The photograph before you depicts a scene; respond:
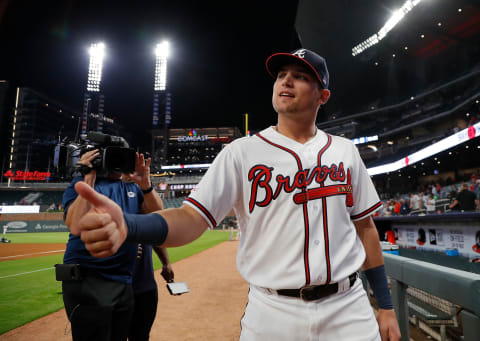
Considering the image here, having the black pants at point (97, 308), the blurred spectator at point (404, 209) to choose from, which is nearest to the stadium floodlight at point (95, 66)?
the blurred spectator at point (404, 209)

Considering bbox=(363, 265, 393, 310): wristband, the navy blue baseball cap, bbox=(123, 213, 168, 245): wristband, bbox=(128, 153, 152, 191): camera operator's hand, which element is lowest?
bbox=(363, 265, 393, 310): wristband

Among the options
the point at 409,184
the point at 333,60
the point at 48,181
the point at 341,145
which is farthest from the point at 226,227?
the point at 48,181

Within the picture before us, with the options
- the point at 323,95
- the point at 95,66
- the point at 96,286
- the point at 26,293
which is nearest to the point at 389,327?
the point at 323,95

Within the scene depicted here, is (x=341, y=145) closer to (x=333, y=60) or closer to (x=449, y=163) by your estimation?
(x=449, y=163)

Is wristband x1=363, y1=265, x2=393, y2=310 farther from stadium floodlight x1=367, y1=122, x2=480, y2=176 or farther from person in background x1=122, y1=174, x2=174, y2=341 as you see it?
stadium floodlight x1=367, y1=122, x2=480, y2=176

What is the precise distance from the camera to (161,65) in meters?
54.0

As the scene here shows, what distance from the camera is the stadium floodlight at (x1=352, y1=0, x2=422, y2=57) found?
91.3 ft

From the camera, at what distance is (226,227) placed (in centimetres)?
3547

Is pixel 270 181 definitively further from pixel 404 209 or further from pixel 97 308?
pixel 404 209

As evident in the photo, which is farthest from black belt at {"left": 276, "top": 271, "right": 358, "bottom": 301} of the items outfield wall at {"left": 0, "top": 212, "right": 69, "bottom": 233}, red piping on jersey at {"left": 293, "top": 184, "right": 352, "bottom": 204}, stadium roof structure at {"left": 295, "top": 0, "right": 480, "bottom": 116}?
stadium roof structure at {"left": 295, "top": 0, "right": 480, "bottom": 116}

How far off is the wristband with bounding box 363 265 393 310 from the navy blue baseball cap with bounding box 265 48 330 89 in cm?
112

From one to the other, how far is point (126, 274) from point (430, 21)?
37.3 metres

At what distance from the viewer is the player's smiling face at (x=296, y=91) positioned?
157 centimetres

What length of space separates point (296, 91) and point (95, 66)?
56.0 metres
